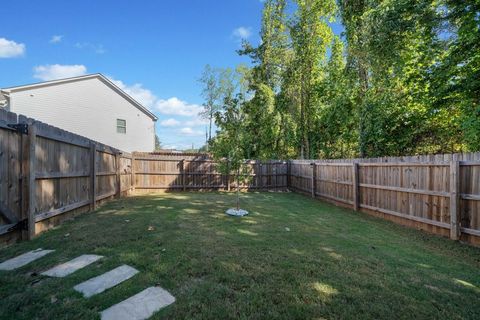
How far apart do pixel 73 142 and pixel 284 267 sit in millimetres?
4936

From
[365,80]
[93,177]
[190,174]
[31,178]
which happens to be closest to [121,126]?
[190,174]

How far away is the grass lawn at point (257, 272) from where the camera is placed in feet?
6.68

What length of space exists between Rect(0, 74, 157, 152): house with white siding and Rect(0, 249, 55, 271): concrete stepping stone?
43.5 feet

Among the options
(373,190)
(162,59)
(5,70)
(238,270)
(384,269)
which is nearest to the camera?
(238,270)

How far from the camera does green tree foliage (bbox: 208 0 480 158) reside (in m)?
6.97

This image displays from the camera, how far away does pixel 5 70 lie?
50.6ft

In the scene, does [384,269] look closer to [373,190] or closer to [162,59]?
[373,190]

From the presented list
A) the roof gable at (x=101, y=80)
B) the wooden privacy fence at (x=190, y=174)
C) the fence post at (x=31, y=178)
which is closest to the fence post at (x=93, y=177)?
A: the fence post at (x=31, y=178)

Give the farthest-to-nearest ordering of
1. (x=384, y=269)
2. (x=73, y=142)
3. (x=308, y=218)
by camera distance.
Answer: (x=308, y=218) < (x=73, y=142) < (x=384, y=269)

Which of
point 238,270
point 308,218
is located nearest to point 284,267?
point 238,270

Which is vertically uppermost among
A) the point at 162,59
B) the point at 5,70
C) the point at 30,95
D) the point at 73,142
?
the point at 162,59

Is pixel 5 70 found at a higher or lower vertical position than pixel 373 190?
higher

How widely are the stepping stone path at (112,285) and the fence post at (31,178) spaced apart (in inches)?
26.5

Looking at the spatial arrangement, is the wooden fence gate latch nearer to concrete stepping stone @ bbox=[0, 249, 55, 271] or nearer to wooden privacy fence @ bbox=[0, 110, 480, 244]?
wooden privacy fence @ bbox=[0, 110, 480, 244]
